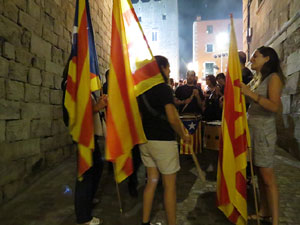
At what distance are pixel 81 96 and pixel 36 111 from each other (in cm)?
226

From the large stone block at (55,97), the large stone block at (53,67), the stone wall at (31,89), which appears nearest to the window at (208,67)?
the stone wall at (31,89)

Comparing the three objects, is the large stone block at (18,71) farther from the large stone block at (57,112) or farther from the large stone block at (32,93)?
the large stone block at (57,112)

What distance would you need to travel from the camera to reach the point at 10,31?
10.8 ft

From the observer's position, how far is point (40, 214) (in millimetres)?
2826

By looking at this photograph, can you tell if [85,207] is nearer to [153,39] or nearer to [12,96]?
[12,96]

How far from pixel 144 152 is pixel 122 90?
2.26ft

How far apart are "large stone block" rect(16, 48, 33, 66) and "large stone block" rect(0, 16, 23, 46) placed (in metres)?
0.12

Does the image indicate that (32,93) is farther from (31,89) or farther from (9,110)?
(9,110)

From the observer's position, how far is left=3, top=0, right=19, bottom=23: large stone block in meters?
3.20

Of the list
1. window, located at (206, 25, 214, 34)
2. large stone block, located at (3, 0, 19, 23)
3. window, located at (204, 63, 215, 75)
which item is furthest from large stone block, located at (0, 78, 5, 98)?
window, located at (206, 25, 214, 34)

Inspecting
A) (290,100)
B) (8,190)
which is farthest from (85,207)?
(290,100)

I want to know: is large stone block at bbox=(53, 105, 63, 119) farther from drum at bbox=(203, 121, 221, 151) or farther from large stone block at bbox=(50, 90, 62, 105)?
drum at bbox=(203, 121, 221, 151)

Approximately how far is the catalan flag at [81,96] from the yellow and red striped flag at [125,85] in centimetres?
Answer: 21

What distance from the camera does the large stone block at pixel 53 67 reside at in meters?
4.46
